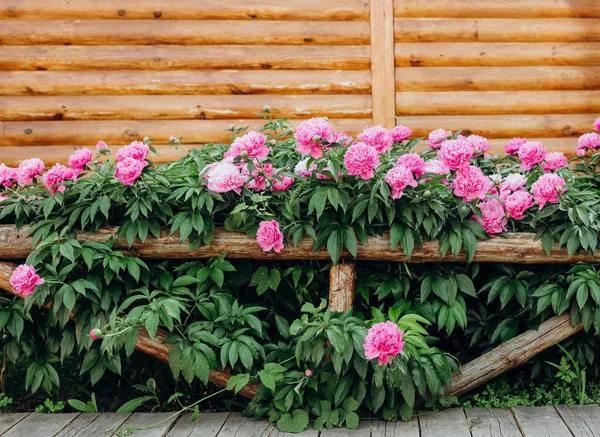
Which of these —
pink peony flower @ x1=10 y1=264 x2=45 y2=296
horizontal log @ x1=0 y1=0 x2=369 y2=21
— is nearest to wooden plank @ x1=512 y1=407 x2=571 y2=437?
pink peony flower @ x1=10 y1=264 x2=45 y2=296

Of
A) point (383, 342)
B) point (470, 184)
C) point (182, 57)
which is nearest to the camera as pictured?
point (383, 342)

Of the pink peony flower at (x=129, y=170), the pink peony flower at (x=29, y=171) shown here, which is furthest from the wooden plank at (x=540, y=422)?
the pink peony flower at (x=29, y=171)

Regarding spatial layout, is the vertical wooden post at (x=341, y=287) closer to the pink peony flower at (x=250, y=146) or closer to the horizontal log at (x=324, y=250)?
the horizontal log at (x=324, y=250)

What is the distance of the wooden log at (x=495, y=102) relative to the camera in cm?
499

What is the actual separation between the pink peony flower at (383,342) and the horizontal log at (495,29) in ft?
10.4

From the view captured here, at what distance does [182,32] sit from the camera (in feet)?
16.2

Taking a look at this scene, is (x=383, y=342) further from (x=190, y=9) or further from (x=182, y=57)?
(x=190, y=9)

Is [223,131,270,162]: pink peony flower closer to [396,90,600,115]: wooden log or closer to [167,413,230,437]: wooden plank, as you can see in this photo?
[167,413,230,437]: wooden plank

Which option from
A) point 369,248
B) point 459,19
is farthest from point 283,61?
point 369,248

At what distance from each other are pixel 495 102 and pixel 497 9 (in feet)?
2.43

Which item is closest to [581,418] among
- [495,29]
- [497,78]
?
[497,78]

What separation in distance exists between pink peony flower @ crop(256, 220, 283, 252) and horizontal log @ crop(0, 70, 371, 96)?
238 cm

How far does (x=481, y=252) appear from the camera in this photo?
291 centimetres

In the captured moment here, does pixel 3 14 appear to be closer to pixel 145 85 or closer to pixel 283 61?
pixel 145 85
